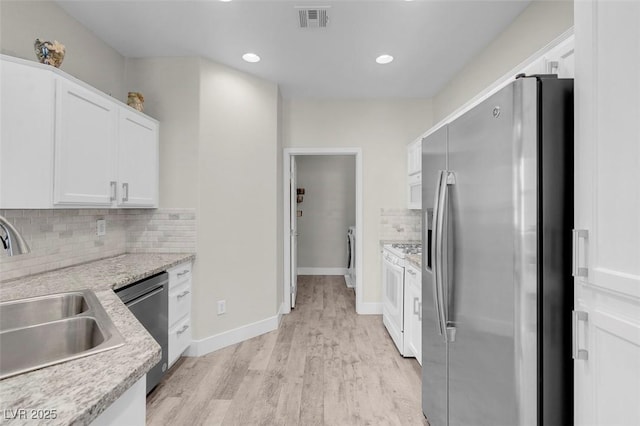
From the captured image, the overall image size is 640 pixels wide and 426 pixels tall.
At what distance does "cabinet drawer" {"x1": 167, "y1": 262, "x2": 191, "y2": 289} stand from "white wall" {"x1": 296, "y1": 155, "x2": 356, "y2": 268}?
12.3 ft

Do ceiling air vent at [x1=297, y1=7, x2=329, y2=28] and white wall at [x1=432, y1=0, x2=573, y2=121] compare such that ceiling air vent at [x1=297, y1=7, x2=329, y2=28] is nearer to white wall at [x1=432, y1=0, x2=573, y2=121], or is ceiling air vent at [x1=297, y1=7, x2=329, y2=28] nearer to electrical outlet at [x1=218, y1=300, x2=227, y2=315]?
white wall at [x1=432, y1=0, x2=573, y2=121]

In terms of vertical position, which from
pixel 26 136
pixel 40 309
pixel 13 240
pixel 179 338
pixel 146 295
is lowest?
pixel 179 338

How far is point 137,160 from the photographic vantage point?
2529 millimetres

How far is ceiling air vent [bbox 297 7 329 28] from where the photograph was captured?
7.20 ft

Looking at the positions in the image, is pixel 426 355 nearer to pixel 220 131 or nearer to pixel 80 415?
pixel 80 415

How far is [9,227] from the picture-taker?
1.03m

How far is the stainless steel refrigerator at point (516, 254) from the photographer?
1.01 metres

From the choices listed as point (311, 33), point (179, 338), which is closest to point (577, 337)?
point (311, 33)

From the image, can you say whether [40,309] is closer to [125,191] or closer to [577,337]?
[125,191]

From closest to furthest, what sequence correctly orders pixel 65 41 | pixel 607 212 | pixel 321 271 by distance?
pixel 607 212 → pixel 65 41 → pixel 321 271

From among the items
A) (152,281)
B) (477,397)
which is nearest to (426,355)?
(477,397)

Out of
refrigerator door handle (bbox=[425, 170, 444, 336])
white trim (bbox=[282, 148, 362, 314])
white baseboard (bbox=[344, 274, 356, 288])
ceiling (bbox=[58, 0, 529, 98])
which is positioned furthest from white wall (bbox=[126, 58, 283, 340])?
white baseboard (bbox=[344, 274, 356, 288])

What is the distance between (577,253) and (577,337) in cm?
26

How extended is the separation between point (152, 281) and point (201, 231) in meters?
0.77
